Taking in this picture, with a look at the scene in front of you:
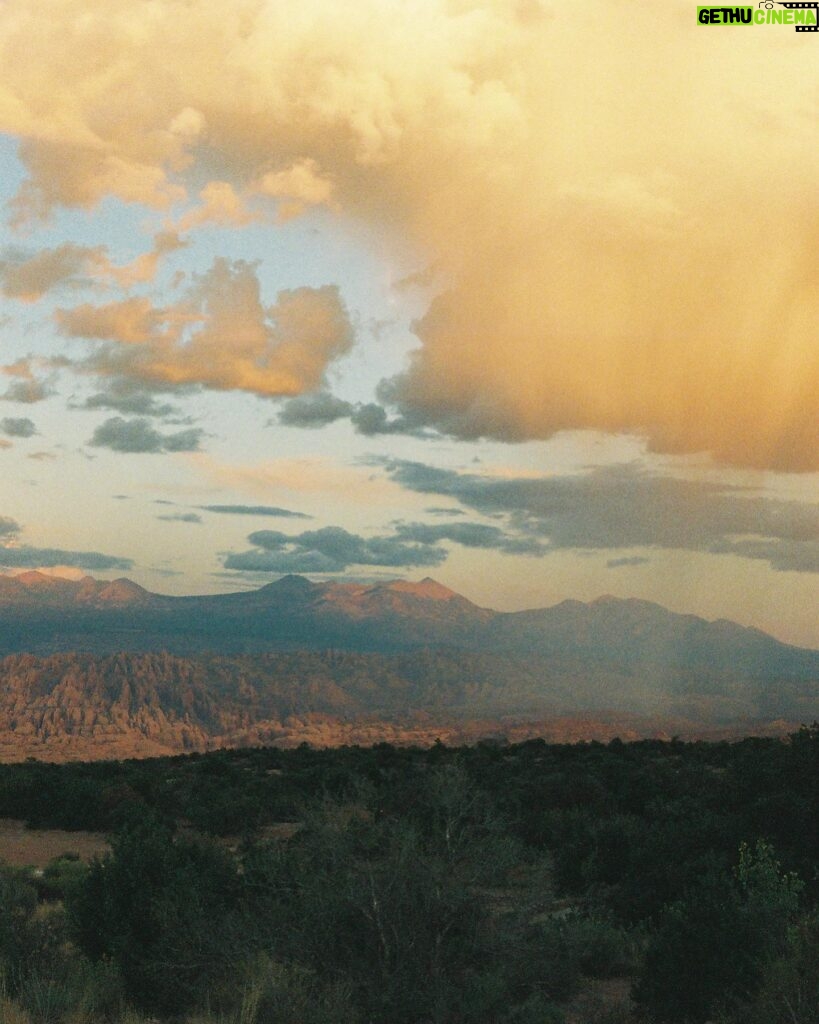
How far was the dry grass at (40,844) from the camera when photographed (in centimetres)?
2866

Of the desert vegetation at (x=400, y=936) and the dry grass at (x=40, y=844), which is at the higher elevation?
the desert vegetation at (x=400, y=936)

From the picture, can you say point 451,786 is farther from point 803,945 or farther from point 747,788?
point 747,788

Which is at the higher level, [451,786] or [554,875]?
[451,786]

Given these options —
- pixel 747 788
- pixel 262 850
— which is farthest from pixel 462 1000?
pixel 747 788

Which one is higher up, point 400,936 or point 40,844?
point 400,936

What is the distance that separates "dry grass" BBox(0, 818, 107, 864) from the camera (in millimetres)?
28656

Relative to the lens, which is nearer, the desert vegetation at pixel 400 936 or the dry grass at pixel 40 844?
Answer: the desert vegetation at pixel 400 936

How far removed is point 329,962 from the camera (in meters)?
11.6

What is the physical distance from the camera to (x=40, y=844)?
1234 inches

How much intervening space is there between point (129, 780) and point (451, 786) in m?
30.1

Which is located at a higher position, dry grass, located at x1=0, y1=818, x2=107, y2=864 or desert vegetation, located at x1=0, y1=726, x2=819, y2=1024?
desert vegetation, located at x1=0, y1=726, x2=819, y2=1024

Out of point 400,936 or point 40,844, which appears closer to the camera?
point 400,936

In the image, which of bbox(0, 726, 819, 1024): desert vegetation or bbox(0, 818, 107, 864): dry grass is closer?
bbox(0, 726, 819, 1024): desert vegetation

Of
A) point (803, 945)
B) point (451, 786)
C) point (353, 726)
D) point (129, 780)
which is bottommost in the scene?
point (353, 726)
